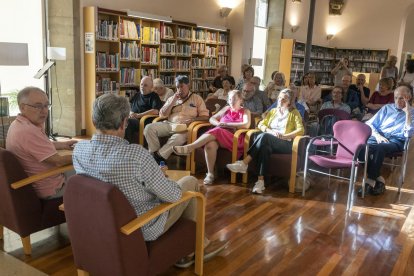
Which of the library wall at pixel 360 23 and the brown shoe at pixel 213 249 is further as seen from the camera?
the library wall at pixel 360 23

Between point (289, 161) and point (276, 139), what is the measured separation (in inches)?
11.7

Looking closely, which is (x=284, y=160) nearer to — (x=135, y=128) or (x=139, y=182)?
(x=135, y=128)

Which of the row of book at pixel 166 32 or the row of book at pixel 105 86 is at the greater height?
the row of book at pixel 166 32

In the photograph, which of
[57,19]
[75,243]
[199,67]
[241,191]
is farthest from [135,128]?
[199,67]

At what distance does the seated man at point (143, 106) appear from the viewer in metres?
5.36

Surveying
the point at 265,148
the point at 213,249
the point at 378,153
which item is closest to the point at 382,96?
the point at 378,153

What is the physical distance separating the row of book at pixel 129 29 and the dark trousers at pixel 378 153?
4.58 meters

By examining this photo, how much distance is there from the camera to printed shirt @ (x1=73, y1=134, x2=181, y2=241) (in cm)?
196

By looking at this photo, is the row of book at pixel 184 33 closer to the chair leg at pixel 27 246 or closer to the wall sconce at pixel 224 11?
the wall sconce at pixel 224 11

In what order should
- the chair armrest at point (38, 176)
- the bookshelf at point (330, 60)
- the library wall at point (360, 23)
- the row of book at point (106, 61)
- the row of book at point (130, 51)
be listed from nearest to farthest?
the chair armrest at point (38, 176) < the row of book at point (106, 61) < the row of book at point (130, 51) < the bookshelf at point (330, 60) < the library wall at point (360, 23)

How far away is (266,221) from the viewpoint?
353cm

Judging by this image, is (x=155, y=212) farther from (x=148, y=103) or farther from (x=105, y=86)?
(x=105, y=86)

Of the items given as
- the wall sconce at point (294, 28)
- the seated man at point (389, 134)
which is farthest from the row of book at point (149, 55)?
the wall sconce at point (294, 28)

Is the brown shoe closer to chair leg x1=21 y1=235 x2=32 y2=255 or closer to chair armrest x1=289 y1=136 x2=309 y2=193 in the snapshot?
chair leg x1=21 y1=235 x2=32 y2=255
